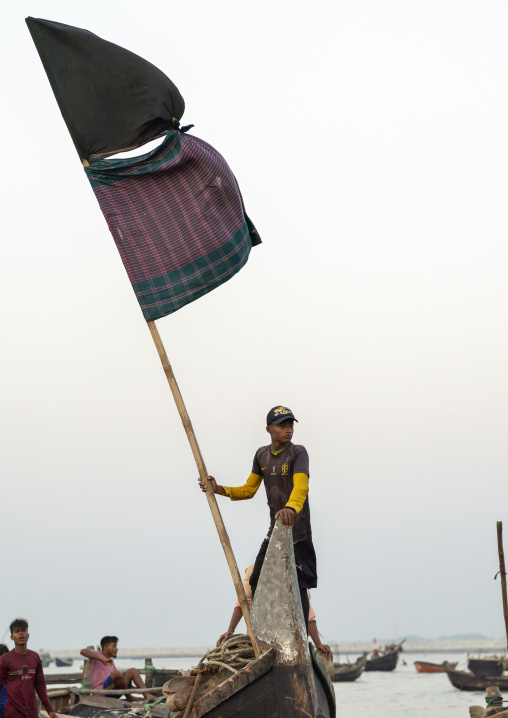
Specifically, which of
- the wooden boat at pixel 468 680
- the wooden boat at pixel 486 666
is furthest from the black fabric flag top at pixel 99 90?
the wooden boat at pixel 486 666

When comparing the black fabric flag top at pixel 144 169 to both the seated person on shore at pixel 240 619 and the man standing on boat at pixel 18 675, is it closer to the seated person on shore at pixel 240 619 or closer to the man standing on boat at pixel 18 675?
the seated person on shore at pixel 240 619

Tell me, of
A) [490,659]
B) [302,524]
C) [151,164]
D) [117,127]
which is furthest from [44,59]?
[490,659]

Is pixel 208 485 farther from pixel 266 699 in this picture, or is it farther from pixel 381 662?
pixel 381 662

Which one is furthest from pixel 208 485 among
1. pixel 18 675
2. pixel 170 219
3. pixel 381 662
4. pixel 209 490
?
pixel 381 662

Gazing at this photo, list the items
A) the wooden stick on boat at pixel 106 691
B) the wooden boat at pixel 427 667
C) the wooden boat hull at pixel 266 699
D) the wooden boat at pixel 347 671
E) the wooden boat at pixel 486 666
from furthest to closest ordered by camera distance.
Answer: the wooden boat at pixel 427 667
the wooden boat at pixel 347 671
the wooden boat at pixel 486 666
the wooden stick on boat at pixel 106 691
the wooden boat hull at pixel 266 699

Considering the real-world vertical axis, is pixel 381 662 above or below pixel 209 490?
below

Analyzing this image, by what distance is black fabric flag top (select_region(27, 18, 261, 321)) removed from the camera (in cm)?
689

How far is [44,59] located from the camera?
277 inches

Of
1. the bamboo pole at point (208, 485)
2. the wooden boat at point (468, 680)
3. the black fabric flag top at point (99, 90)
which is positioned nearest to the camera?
the bamboo pole at point (208, 485)

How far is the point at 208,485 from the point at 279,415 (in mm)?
752

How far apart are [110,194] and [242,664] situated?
12.4ft

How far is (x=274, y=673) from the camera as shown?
607cm

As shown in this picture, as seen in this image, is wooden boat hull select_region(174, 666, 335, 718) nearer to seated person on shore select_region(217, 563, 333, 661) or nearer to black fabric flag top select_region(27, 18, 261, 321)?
seated person on shore select_region(217, 563, 333, 661)

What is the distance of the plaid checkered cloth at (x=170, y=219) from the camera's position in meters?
6.83
